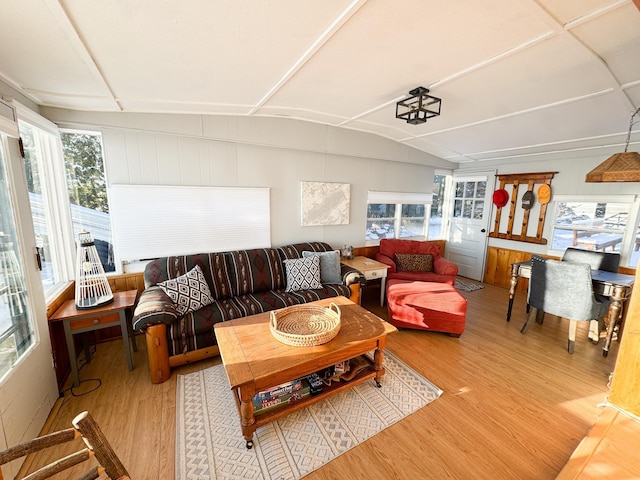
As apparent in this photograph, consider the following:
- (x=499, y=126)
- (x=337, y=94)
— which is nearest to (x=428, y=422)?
(x=337, y=94)

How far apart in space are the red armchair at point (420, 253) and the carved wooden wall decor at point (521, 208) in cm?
145

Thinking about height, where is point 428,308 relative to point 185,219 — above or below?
below

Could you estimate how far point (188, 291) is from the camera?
8.10 feet

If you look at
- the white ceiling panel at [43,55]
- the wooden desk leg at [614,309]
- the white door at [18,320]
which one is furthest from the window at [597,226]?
the white door at [18,320]

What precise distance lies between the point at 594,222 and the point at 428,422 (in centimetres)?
386

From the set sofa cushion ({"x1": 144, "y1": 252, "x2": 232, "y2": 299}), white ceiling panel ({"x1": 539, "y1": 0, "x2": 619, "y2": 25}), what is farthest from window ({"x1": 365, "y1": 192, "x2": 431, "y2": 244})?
white ceiling panel ({"x1": 539, "y1": 0, "x2": 619, "y2": 25})

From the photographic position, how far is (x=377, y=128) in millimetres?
3537

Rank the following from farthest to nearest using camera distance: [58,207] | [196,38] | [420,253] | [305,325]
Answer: [420,253] < [58,207] < [305,325] < [196,38]

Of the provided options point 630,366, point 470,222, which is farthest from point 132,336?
point 470,222

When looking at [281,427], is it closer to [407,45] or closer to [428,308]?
[428,308]

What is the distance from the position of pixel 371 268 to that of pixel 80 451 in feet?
10.2

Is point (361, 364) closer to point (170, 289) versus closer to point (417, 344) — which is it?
point (417, 344)

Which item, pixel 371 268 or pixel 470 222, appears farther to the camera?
pixel 470 222

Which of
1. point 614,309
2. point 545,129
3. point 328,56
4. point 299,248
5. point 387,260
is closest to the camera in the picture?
point 328,56
